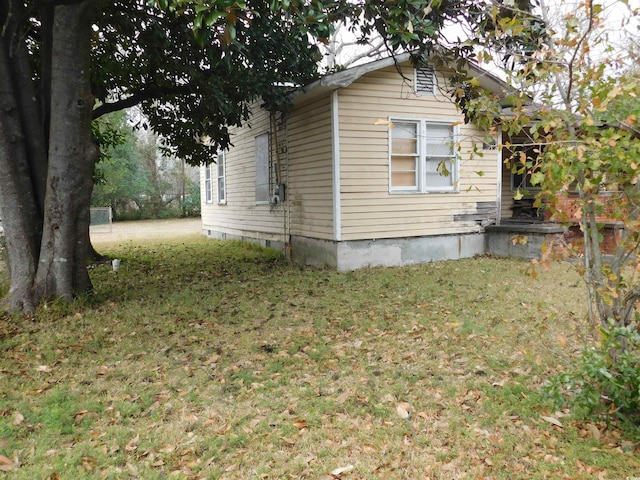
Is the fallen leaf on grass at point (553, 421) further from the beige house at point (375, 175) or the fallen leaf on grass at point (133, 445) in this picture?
the beige house at point (375, 175)

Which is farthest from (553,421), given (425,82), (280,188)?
(280,188)

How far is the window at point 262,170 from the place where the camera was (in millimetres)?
11375

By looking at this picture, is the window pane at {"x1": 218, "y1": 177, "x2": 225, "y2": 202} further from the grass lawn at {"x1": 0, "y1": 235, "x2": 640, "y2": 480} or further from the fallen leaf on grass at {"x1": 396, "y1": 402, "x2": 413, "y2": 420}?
the fallen leaf on grass at {"x1": 396, "y1": 402, "x2": 413, "y2": 420}

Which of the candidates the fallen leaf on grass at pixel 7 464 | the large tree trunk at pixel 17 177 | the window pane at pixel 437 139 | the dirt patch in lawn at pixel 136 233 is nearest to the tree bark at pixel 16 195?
the large tree trunk at pixel 17 177

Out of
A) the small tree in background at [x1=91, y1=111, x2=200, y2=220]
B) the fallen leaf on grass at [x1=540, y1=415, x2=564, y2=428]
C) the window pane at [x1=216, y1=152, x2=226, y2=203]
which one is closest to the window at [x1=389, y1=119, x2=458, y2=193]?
the fallen leaf on grass at [x1=540, y1=415, x2=564, y2=428]

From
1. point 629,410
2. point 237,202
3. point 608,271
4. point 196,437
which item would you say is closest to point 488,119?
point 608,271

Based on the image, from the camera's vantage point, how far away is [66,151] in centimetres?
583

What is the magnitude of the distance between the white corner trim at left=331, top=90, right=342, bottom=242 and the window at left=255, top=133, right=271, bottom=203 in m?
3.03

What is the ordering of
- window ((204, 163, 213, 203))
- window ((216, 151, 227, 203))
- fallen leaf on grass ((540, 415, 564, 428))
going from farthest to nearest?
window ((204, 163, 213, 203))
window ((216, 151, 227, 203))
fallen leaf on grass ((540, 415, 564, 428))

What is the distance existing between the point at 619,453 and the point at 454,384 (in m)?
1.25

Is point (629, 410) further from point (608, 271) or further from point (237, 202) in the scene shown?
point (237, 202)

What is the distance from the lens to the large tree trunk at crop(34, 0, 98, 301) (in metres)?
5.70

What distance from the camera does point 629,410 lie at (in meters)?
2.93

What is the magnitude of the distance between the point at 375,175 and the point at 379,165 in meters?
0.23
